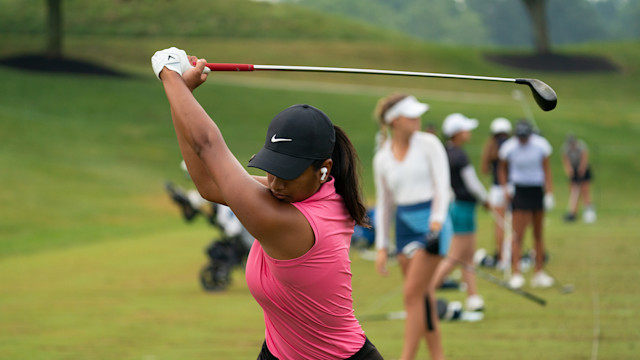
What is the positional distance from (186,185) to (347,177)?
23972mm

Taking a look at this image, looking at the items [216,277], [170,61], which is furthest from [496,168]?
[170,61]

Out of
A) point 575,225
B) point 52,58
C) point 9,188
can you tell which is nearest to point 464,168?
point 575,225

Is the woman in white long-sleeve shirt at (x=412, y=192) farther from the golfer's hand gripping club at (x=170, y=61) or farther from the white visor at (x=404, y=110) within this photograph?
the golfer's hand gripping club at (x=170, y=61)

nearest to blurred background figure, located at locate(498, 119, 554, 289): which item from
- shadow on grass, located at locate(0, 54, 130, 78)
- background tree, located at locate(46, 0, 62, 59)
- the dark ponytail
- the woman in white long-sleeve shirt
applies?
the woman in white long-sleeve shirt

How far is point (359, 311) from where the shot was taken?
1042cm

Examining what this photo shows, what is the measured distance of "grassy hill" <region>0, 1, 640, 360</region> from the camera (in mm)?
9062

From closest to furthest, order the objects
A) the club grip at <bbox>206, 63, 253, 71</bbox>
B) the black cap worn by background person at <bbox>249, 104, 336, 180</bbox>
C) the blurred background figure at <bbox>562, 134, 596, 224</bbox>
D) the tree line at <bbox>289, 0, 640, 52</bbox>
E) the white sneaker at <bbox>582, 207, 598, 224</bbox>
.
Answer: the black cap worn by background person at <bbox>249, 104, 336, 180</bbox>
the club grip at <bbox>206, 63, 253, 71</bbox>
the white sneaker at <bbox>582, 207, 598, 224</bbox>
the blurred background figure at <bbox>562, 134, 596, 224</bbox>
the tree line at <bbox>289, 0, 640, 52</bbox>

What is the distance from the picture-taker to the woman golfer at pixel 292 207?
10.7 ft

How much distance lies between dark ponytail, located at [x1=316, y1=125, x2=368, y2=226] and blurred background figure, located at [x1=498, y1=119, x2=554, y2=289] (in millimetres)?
8490

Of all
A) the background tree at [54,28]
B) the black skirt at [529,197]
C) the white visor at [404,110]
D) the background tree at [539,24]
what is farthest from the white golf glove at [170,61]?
the background tree at [539,24]

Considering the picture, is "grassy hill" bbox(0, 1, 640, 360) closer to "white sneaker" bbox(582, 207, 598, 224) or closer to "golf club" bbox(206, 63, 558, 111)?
"white sneaker" bbox(582, 207, 598, 224)

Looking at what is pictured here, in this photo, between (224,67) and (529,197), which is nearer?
(224,67)

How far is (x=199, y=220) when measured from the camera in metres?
23.6

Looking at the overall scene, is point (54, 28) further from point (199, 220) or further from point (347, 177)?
point (347, 177)
